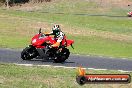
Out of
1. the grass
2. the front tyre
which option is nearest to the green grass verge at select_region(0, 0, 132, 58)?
the front tyre

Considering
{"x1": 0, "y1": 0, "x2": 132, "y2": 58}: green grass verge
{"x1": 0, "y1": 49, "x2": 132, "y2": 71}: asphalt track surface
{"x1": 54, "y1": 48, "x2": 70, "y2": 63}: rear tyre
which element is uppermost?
{"x1": 54, "y1": 48, "x2": 70, "y2": 63}: rear tyre

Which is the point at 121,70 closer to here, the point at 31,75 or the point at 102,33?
the point at 31,75

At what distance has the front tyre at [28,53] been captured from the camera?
21859 millimetres

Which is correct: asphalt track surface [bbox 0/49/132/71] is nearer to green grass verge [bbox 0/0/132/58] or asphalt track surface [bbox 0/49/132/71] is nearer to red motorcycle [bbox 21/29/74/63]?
red motorcycle [bbox 21/29/74/63]

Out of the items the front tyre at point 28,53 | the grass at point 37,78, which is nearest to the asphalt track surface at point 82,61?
the front tyre at point 28,53

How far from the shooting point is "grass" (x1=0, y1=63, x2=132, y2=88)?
15.5 metres

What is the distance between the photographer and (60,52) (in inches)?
876

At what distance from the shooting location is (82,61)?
23234 millimetres

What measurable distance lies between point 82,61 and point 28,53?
10.3 feet

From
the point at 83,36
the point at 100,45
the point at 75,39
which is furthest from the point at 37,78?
the point at 83,36

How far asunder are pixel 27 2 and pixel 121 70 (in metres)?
67.8

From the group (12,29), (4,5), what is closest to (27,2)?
(4,5)

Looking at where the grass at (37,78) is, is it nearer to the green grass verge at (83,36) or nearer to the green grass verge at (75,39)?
the green grass verge at (83,36)

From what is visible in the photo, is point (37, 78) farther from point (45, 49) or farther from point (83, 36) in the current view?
point (83, 36)
